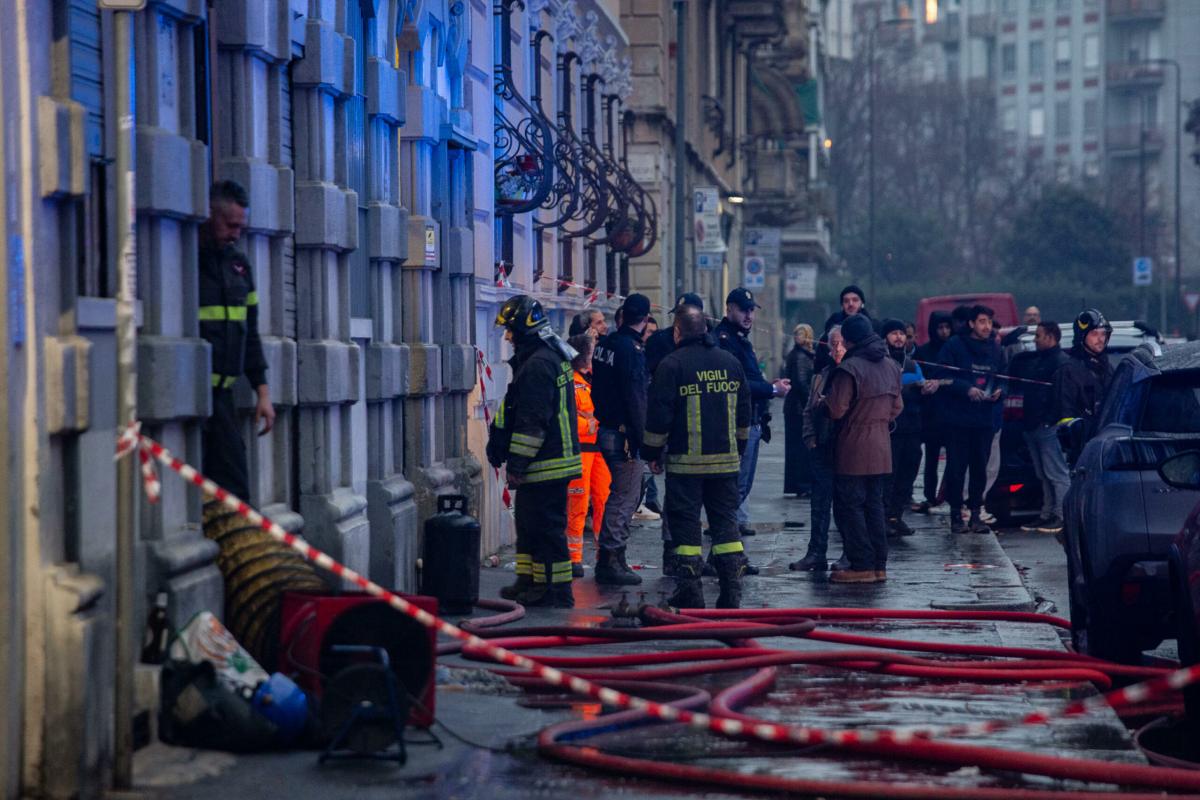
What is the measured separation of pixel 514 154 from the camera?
18.9 meters

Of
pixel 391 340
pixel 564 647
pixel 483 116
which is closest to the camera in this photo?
pixel 564 647

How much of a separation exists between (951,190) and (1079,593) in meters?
88.6

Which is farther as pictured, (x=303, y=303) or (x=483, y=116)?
(x=483, y=116)

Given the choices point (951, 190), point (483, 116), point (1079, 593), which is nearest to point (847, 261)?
point (951, 190)

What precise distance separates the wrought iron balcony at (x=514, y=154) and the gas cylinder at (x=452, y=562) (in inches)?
251

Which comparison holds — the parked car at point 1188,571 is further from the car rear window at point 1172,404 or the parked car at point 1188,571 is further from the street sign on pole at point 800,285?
the street sign on pole at point 800,285

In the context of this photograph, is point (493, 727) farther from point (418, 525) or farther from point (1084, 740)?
point (418, 525)

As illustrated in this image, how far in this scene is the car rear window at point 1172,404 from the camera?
10219 mm

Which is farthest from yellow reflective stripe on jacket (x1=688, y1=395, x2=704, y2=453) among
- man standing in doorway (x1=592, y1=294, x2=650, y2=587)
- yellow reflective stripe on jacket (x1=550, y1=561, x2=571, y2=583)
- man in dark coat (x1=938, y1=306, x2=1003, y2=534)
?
man in dark coat (x1=938, y1=306, x2=1003, y2=534)

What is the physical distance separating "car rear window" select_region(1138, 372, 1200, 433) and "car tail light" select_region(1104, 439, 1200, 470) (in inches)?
13.4

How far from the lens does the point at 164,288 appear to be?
26.2 ft

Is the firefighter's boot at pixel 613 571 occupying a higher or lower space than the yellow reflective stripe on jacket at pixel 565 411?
lower

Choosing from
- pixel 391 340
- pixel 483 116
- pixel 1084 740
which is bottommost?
pixel 1084 740

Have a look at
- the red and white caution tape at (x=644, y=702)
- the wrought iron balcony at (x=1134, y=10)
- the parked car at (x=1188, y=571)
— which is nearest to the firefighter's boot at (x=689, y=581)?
the red and white caution tape at (x=644, y=702)
